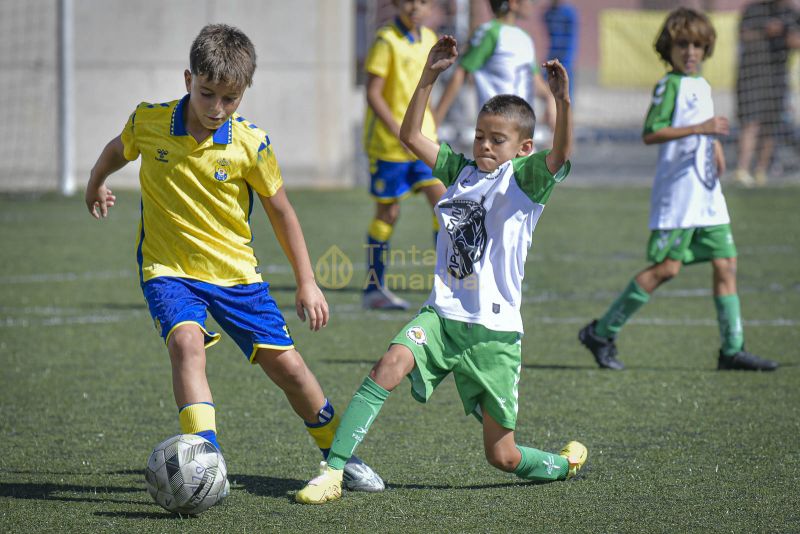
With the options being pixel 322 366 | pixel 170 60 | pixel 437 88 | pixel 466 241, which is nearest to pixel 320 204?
pixel 170 60

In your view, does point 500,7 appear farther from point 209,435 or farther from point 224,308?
point 209,435

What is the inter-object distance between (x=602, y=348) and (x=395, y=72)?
287 centimetres

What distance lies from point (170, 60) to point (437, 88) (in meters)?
4.96

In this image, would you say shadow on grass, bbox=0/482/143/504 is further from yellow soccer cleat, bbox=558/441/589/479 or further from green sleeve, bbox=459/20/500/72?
green sleeve, bbox=459/20/500/72

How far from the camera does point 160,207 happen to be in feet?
14.1

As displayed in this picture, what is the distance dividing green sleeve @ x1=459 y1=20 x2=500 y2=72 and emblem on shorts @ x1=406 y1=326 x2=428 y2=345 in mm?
5051

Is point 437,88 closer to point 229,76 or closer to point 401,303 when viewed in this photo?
point 401,303

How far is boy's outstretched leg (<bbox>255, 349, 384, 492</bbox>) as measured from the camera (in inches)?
169

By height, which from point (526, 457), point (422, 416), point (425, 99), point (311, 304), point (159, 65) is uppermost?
point (425, 99)

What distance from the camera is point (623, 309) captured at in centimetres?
643

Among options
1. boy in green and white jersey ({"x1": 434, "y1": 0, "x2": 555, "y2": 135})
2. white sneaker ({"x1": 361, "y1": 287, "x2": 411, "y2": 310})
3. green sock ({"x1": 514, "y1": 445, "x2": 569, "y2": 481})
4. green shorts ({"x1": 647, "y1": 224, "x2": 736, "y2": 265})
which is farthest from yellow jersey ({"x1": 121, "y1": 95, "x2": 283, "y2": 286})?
boy in green and white jersey ({"x1": 434, "y1": 0, "x2": 555, "y2": 135})

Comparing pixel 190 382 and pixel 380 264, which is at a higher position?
pixel 190 382

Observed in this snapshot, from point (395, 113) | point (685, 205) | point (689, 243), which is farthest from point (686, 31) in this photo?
point (395, 113)

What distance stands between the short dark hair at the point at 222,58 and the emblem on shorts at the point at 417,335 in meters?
1.01
